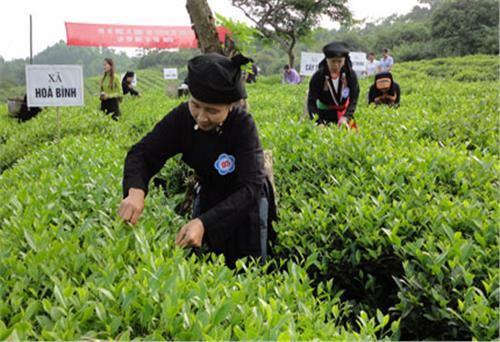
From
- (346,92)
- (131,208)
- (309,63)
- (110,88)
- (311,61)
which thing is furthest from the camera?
(311,61)

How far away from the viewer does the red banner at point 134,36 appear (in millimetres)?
26125

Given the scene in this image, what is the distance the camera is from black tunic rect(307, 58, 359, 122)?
506 cm

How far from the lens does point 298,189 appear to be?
348 centimetres

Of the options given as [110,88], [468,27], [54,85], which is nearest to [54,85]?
[54,85]

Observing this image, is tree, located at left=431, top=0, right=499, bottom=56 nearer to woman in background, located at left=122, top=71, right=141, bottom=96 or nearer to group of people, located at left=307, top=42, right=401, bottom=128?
woman in background, located at left=122, top=71, right=141, bottom=96

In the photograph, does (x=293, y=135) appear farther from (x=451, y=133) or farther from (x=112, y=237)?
(x=112, y=237)

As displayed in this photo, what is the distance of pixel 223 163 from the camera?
260cm

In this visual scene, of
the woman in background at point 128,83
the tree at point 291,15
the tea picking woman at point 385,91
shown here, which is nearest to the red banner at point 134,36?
the tree at point 291,15

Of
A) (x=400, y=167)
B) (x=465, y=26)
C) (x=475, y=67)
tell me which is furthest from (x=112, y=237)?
(x=465, y=26)

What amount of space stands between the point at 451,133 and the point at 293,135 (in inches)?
69.7

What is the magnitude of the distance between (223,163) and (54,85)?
423 centimetres

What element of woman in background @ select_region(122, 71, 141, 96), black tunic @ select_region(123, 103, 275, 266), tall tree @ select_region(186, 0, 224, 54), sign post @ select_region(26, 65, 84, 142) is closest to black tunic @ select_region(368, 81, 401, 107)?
tall tree @ select_region(186, 0, 224, 54)

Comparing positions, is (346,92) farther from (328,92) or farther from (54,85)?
(54,85)

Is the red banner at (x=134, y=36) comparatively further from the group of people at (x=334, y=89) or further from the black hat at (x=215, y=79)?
the black hat at (x=215, y=79)
